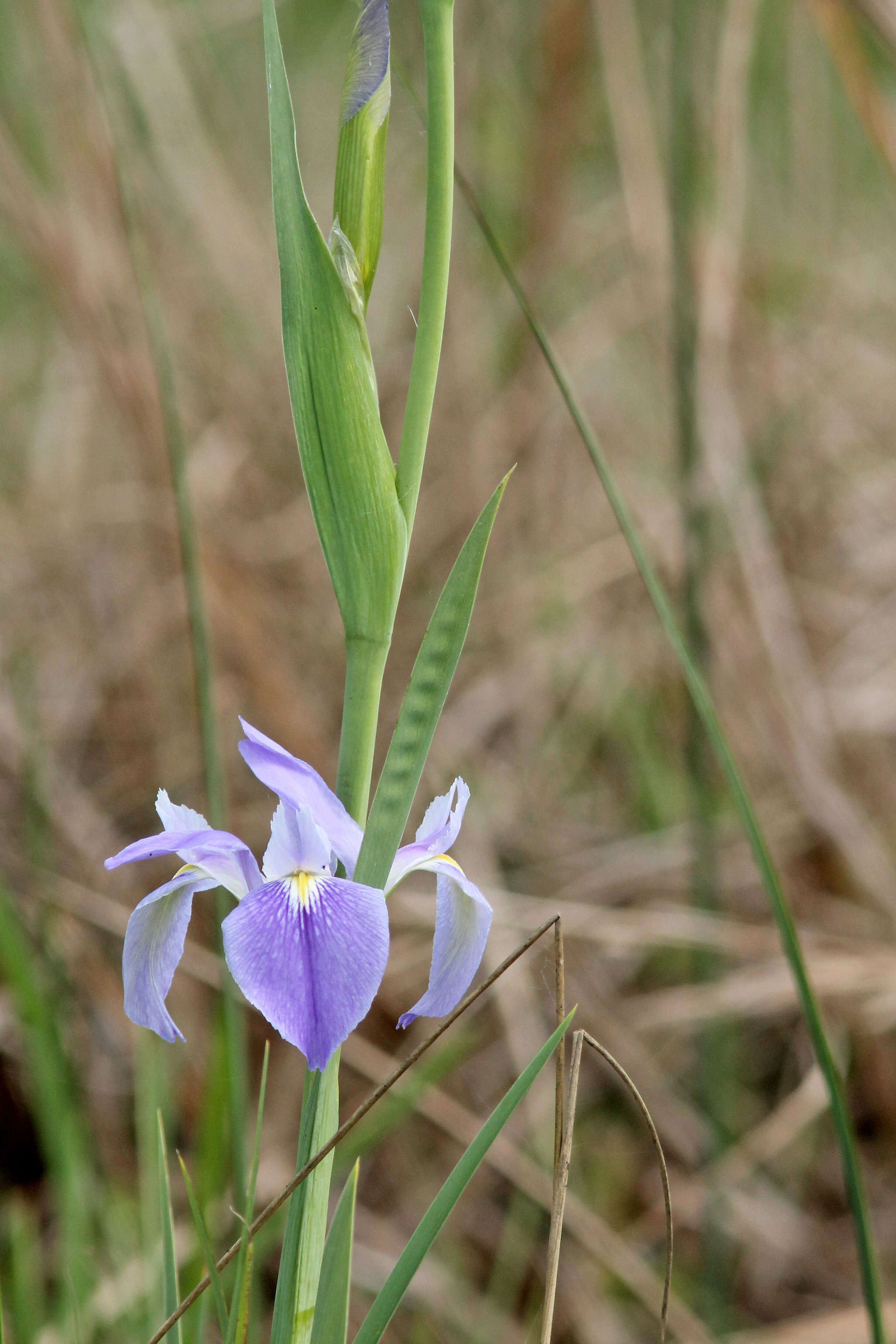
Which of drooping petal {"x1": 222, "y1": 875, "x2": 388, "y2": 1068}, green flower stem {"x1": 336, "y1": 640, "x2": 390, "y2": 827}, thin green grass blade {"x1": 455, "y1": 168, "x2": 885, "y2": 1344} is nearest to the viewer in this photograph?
drooping petal {"x1": 222, "y1": 875, "x2": 388, "y2": 1068}

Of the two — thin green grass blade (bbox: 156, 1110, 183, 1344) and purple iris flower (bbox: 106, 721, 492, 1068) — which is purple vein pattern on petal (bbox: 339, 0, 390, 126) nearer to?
purple iris flower (bbox: 106, 721, 492, 1068)

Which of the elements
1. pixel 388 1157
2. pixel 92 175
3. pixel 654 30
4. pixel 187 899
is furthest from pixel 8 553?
pixel 654 30

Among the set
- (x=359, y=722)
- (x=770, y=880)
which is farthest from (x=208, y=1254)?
(x=770, y=880)

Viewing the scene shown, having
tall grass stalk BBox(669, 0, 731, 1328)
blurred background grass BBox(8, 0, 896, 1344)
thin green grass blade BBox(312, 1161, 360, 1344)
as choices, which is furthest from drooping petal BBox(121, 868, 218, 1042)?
tall grass stalk BBox(669, 0, 731, 1328)

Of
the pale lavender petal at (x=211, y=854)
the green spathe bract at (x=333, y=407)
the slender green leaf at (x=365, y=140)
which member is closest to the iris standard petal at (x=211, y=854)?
the pale lavender petal at (x=211, y=854)

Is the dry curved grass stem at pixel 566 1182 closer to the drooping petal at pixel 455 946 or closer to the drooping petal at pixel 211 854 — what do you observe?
the drooping petal at pixel 455 946

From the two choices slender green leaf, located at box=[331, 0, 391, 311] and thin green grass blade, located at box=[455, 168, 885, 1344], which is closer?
slender green leaf, located at box=[331, 0, 391, 311]

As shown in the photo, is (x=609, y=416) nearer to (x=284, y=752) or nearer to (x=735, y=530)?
(x=735, y=530)
